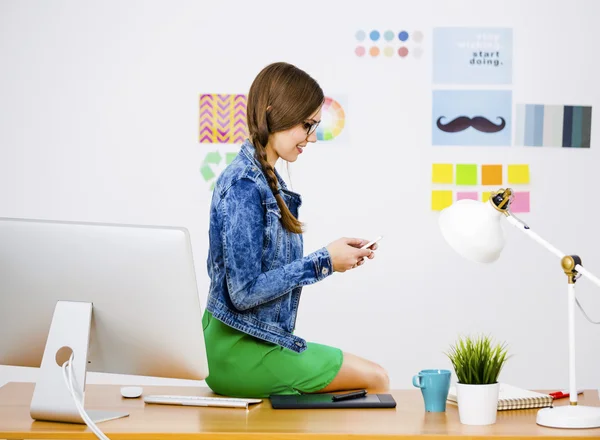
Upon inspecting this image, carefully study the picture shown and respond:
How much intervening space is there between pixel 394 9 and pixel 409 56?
216 millimetres

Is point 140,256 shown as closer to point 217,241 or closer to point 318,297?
point 217,241

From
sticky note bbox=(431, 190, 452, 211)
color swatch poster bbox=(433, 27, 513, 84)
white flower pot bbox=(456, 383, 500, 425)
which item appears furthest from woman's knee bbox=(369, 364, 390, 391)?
color swatch poster bbox=(433, 27, 513, 84)

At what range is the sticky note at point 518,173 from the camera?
12.0 feet

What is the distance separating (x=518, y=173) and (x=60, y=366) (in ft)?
8.23

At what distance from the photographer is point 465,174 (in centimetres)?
363

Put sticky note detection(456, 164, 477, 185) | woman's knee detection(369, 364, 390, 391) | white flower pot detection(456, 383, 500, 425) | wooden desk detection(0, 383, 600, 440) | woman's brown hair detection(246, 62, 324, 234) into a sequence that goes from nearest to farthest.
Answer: wooden desk detection(0, 383, 600, 440) < white flower pot detection(456, 383, 500, 425) < woman's knee detection(369, 364, 390, 391) < woman's brown hair detection(246, 62, 324, 234) < sticky note detection(456, 164, 477, 185)

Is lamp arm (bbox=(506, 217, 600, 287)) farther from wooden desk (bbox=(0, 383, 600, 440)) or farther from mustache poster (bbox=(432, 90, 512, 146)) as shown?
mustache poster (bbox=(432, 90, 512, 146))

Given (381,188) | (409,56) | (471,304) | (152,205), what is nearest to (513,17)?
(409,56)

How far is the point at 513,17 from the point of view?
12.0ft

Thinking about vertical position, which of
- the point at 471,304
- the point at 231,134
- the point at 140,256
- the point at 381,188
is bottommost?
the point at 471,304

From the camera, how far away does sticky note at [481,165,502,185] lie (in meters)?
3.64

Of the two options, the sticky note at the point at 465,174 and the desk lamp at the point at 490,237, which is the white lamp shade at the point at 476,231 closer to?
the desk lamp at the point at 490,237

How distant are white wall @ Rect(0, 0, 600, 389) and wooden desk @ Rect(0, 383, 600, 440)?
1.78 m

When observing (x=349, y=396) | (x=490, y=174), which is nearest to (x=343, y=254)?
(x=349, y=396)
